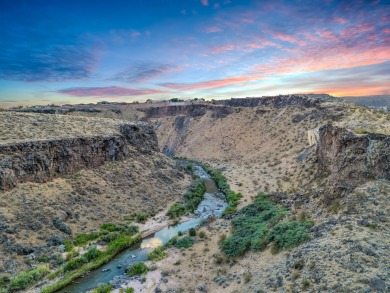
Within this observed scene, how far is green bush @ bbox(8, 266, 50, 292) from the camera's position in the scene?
69.1ft

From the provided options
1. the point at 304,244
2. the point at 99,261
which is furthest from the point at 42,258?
the point at 304,244

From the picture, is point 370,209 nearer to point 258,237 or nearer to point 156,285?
point 258,237

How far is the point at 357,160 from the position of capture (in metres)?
23.1

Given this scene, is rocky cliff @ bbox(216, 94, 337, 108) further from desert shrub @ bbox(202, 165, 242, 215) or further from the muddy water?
the muddy water

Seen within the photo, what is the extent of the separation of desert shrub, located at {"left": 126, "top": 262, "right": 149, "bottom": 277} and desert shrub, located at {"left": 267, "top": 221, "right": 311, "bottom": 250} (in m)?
9.52

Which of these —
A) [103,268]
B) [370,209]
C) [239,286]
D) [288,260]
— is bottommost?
[103,268]

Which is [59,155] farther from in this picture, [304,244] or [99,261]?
[304,244]

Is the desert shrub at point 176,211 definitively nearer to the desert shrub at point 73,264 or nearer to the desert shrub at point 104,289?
the desert shrub at point 73,264

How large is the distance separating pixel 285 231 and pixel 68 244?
18288 mm

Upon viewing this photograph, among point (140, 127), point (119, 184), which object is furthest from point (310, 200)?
point (140, 127)

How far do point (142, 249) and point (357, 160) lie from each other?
19486 millimetres

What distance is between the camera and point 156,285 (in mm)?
21484

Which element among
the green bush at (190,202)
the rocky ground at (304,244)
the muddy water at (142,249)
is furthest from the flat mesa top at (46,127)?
the muddy water at (142,249)

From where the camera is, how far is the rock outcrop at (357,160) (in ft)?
70.5
